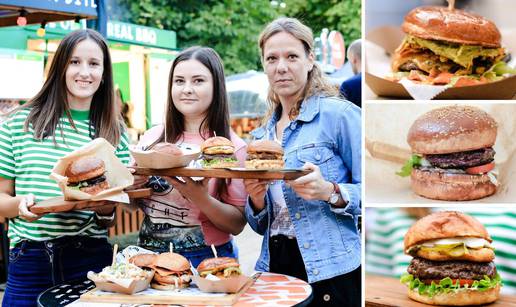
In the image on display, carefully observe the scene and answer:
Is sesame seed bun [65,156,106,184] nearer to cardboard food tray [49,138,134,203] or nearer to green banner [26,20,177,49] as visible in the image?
cardboard food tray [49,138,134,203]

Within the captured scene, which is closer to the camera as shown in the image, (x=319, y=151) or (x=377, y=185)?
(x=377, y=185)

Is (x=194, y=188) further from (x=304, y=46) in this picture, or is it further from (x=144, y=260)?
(x=304, y=46)

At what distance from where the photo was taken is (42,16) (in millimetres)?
6820

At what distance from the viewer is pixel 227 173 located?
274 centimetres

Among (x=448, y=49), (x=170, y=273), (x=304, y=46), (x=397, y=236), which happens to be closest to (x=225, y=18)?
(x=304, y=46)

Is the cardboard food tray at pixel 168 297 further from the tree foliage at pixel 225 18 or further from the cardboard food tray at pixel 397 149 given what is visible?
the tree foliage at pixel 225 18

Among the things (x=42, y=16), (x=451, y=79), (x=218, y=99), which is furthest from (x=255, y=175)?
(x=42, y=16)

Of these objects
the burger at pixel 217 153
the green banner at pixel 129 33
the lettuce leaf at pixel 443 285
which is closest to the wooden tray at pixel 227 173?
the burger at pixel 217 153

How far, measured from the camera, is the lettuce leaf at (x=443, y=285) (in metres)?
2.57

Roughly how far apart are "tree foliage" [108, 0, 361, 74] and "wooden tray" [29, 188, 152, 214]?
16.6 metres

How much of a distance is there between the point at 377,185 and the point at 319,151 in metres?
0.75

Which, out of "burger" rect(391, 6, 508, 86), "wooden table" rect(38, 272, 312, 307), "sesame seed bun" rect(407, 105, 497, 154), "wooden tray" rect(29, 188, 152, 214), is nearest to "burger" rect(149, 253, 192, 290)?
"wooden table" rect(38, 272, 312, 307)

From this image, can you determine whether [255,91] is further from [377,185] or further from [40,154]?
[377,185]

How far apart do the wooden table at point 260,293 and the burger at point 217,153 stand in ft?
1.71
